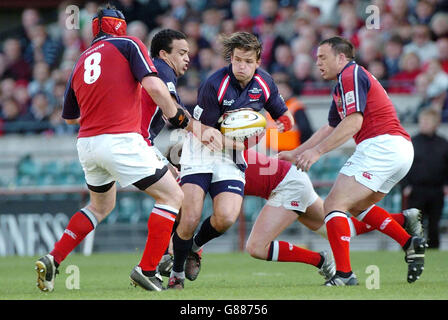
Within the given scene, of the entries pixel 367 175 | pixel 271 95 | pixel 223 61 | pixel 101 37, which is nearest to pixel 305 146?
pixel 271 95

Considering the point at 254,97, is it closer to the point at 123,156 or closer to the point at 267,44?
the point at 123,156

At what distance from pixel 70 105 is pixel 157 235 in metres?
1.41

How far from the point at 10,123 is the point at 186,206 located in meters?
11.0

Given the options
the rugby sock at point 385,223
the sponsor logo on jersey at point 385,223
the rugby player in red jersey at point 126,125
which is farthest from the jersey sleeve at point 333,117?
the rugby player in red jersey at point 126,125

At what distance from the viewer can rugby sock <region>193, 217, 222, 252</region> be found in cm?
747

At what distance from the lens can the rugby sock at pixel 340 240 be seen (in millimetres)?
6891

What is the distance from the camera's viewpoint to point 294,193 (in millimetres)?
7742

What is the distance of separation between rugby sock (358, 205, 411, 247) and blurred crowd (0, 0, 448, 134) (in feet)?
14.0

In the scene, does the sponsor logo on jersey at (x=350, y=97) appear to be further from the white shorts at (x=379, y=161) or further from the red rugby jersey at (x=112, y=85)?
the red rugby jersey at (x=112, y=85)

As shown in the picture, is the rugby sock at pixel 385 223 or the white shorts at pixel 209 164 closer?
the white shorts at pixel 209 164

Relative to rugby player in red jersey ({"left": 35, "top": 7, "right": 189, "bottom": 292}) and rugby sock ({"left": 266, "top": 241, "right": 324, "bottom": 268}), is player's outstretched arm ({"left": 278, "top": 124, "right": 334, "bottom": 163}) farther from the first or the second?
rugby player in red jersey ({"left": 35, "top": 7, "right": 189, "bottom": 292})

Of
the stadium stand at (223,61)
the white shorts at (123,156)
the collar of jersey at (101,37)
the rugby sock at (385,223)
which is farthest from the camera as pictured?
the stadium stand at (223,61)

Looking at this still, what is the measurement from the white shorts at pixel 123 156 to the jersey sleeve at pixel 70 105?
0.56 metres

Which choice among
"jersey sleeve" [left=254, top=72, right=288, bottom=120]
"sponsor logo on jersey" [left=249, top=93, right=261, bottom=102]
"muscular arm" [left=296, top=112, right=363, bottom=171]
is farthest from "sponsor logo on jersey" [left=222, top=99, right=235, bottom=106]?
"muscular arm" [left=296, top=112, right=363, bottom=171]
